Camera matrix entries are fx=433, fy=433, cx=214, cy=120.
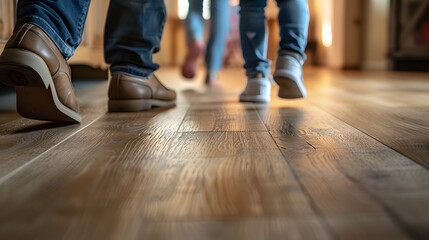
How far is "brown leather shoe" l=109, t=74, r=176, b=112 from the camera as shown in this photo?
→ 1160 millimetres

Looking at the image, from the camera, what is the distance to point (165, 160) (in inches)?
25.1

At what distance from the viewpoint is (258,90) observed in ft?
4.67

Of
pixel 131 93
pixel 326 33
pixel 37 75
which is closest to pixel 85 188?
pixel 37 75

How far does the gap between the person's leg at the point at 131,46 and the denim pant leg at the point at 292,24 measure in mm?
358

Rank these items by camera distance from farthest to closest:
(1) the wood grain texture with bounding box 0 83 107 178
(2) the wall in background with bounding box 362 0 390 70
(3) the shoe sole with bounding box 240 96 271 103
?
(2) the wall in background with bounding box 362 0 390 70 < (3) the shoe sole with bounding box 240 96 271 103 < (1) the wood grain texture with bounding box 0 83 107 178

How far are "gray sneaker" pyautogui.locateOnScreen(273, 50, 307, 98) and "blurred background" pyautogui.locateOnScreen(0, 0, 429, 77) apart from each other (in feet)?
2.87

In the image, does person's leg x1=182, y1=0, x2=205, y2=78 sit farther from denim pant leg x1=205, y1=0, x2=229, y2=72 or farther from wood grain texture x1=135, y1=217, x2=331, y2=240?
wood grain texture x1=135, y1=217, x2=331, y2=240

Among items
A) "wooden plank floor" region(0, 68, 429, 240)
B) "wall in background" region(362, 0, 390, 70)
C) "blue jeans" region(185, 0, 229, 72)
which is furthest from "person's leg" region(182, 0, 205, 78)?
"wall in background" region(362, 0, 390, 70)

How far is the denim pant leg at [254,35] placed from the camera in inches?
55.9

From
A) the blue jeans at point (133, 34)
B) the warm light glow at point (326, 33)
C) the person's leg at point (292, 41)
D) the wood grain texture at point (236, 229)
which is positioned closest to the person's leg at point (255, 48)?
the person's leg at point (292, 41)

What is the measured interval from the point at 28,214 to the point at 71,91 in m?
0.55

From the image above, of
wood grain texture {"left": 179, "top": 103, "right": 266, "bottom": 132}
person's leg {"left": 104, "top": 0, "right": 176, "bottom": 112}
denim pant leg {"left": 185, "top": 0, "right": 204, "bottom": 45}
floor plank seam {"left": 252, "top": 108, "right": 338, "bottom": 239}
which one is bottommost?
floor plank seam {"left": 252, "top": 108, "right": 338, "bottom": 239}

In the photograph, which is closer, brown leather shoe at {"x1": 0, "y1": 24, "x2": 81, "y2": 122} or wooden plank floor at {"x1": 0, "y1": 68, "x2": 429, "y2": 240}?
wooden plank floor at {"x1": 0, "y1": 68, "x2": 429, "y2": 240}

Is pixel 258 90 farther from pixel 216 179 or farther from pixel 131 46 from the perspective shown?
pixel 216 179
